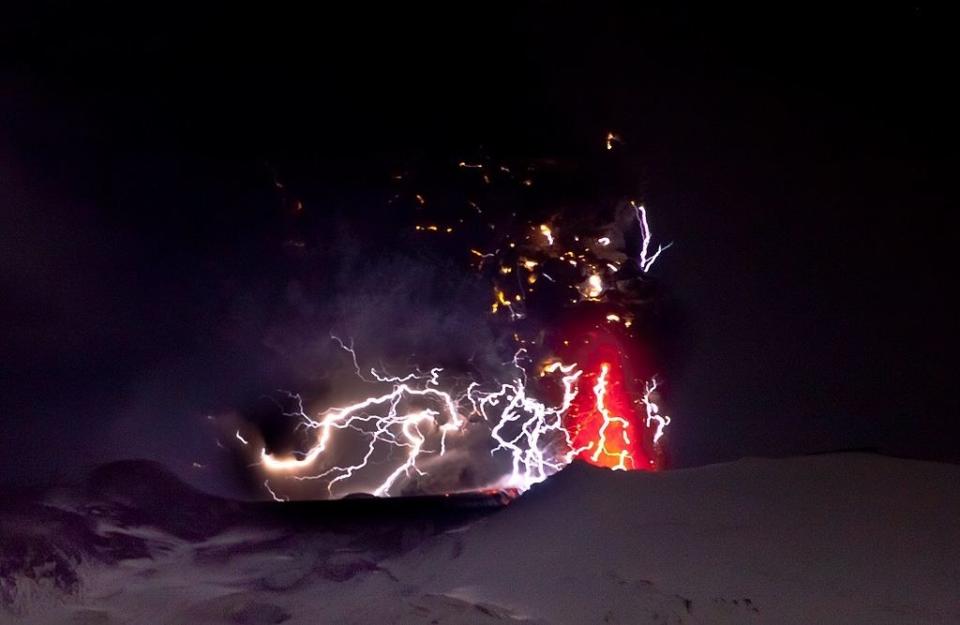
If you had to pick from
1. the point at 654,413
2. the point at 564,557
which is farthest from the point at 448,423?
the point at 564,557

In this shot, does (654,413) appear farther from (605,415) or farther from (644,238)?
(644,238)

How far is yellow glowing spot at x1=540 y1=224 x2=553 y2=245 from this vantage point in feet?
34.8

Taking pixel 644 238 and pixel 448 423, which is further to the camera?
pixel 448 423

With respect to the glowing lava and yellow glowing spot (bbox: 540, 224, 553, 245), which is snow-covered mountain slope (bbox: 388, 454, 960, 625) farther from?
yellow glowing spot (bbox: 540, 224, 553, 245)

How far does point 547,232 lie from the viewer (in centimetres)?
1066

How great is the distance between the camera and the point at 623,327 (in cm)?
1059

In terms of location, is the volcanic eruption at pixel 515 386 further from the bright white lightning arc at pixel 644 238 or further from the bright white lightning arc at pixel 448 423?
the bright white lightning arc at pixel 644 238

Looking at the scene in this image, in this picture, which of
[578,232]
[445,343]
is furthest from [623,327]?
[445,343]

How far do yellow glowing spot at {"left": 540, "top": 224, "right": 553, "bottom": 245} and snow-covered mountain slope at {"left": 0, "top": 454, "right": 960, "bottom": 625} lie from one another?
4.49m

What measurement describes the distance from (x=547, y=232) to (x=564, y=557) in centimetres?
607

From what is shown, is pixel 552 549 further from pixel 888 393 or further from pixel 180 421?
pixel 180 421

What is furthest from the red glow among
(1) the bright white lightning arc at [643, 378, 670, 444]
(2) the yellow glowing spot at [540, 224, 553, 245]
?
(2) the yellow glowing spot at [540, 224, 553, 245]

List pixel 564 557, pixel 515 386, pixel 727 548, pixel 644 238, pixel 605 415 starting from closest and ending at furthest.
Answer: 1. pixel 727 548
2. pixel 564 557
3. pixel 644 238
4. pixel 605 415
5. pixel 515 386

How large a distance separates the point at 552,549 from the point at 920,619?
255 centimetres
